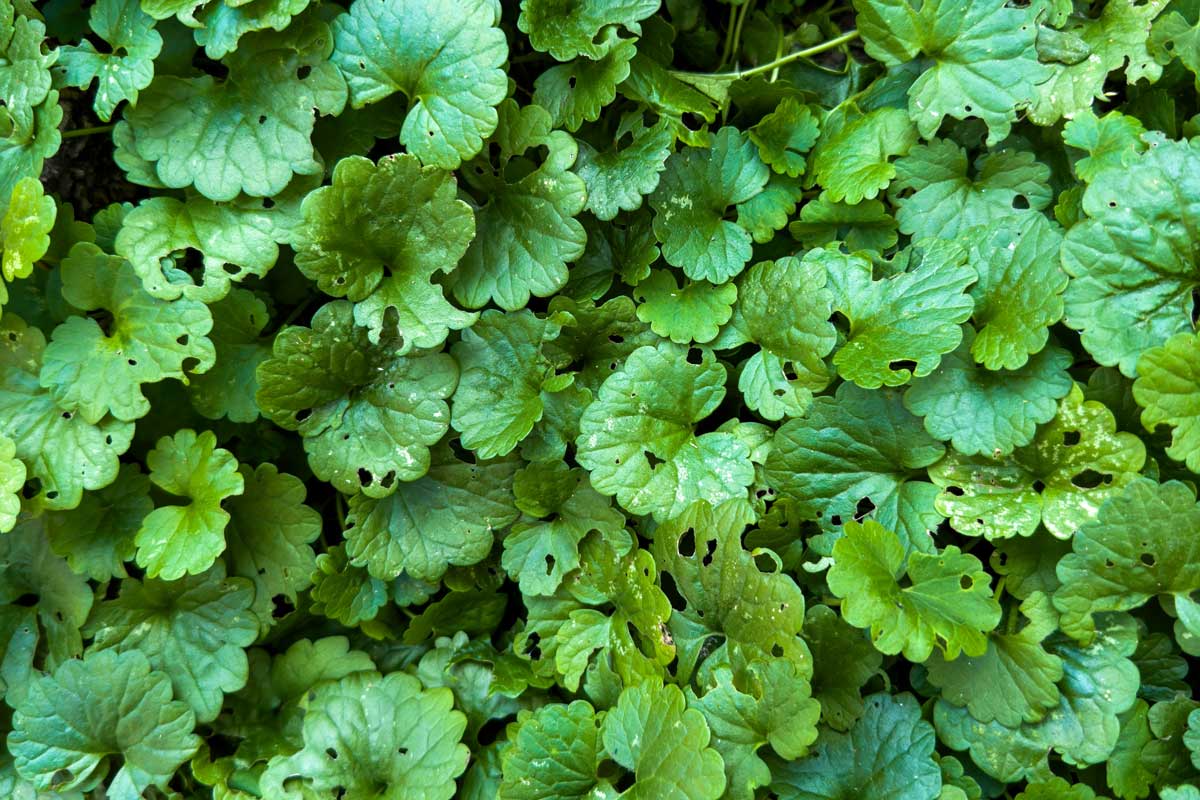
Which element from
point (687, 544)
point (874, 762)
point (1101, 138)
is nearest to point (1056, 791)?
point (874, 762)

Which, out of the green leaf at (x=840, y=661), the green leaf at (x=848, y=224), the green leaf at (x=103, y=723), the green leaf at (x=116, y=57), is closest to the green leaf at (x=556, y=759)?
the green leaf at (x=840, y=661)

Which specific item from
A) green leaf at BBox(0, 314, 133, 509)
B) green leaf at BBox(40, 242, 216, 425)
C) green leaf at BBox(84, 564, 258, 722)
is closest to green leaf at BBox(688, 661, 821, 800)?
green leaf at BBox(84, 564, 258, 722)

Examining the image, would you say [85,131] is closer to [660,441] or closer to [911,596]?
[660,441]

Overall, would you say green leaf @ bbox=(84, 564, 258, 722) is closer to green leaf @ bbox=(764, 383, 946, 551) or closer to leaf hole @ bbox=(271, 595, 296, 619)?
leaf hole @ bbox=(271, 595, 296, 619)

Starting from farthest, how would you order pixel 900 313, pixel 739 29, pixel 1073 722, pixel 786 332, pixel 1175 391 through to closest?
pixel 739 29, pixel 786 332, pixel 900 313, pixel 1073 722, pixel 1175 391

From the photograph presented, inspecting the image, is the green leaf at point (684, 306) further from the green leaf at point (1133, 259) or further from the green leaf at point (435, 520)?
the green leaf at point (1133, 259)

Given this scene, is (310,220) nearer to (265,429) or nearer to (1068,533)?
(265,429)
